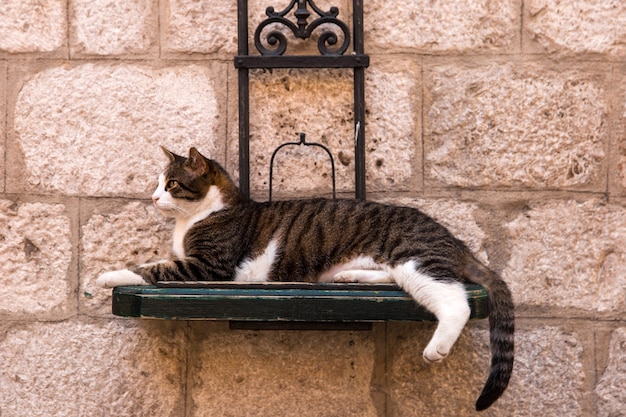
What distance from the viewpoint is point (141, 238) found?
2246mm

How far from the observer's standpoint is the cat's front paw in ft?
6.32

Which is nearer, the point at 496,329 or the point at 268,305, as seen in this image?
the point at 268,305

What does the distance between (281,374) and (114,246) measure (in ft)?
1.81

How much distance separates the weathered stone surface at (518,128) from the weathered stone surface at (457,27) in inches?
2.7

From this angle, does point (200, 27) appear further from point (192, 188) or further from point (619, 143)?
point (619, 143)

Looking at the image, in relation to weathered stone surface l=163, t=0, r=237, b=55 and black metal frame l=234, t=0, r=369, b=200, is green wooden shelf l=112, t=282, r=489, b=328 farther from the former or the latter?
weathered stone surface l=163, t=0, r=237, b=55

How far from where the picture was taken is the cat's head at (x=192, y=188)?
2119mm

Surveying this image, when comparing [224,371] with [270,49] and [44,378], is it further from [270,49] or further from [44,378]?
[270,49]

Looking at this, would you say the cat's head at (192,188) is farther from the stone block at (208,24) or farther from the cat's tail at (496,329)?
the cat's tail at (496,329)

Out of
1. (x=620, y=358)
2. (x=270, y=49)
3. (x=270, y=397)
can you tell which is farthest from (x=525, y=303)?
(x=270, y=49)

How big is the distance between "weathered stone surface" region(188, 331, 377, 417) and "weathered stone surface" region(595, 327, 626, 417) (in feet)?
1.95

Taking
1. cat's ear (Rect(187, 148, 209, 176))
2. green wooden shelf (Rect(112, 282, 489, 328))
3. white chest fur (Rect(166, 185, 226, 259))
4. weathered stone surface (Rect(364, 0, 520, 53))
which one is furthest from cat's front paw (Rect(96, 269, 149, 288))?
weathered stone surface (Rect(364, 0, 520, 53))

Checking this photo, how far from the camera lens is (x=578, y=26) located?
2.24 m

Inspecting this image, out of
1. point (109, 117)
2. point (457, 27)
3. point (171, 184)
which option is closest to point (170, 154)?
point (171, 184)
